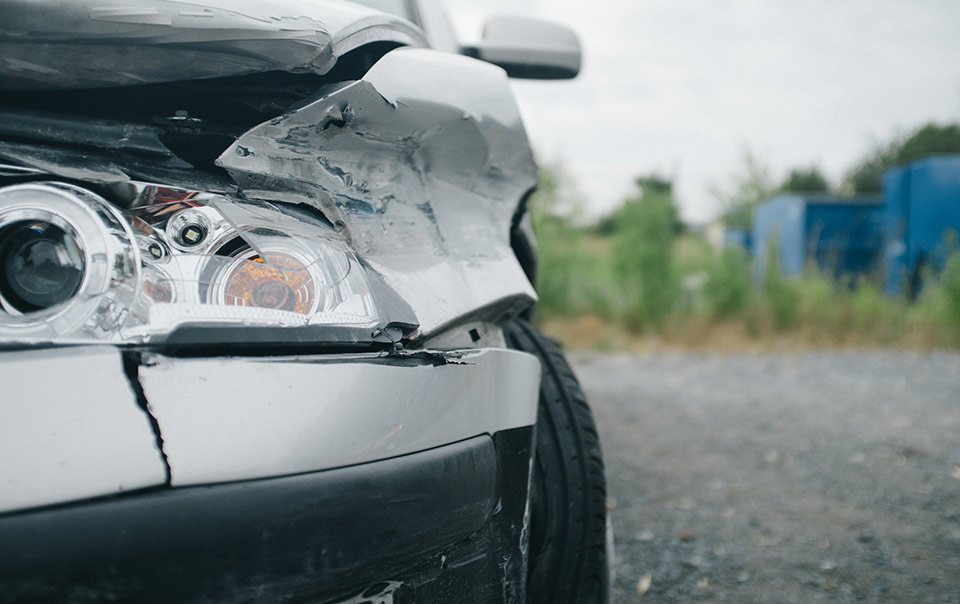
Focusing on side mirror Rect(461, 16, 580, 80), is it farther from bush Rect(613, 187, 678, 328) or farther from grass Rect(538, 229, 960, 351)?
bush Rect(613, 187, 678, 328)

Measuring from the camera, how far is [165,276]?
0.75 meters

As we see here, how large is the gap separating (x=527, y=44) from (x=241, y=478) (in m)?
1.55

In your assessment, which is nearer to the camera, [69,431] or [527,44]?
[69,431]

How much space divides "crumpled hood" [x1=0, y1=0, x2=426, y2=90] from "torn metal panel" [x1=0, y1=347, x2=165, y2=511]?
0.39 meters

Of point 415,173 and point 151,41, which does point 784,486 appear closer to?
point 415,173

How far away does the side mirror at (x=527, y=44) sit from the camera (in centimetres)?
187

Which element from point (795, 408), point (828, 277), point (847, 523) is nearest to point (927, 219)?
point (828, 277)

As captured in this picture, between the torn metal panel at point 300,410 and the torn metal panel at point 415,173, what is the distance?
10cm

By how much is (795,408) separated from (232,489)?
388cm

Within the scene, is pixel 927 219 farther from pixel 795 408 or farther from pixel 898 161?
pixel 898 161

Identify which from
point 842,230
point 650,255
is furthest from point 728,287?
point 842,230

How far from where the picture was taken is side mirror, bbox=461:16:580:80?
187 cm

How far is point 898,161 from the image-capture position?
27203 mm

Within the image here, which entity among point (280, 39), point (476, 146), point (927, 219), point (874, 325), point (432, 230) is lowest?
point (874, 325)
